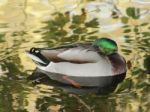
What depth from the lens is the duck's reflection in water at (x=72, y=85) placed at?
12.9 feet

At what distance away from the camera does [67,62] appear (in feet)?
13.3

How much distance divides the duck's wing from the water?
0.17 metres

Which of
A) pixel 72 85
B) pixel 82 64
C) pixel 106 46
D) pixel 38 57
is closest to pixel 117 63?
pixel 106 46

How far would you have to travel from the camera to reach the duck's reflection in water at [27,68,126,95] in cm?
394

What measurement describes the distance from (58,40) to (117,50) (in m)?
0.55

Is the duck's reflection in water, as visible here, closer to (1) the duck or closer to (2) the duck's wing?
(1) the duck

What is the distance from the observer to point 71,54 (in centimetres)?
403

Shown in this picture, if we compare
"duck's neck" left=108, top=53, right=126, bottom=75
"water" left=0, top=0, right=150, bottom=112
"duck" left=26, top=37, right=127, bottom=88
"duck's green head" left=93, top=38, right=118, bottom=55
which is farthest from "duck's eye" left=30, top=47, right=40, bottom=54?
"duck's neck" left=108, top=53, right=126, bottom=75

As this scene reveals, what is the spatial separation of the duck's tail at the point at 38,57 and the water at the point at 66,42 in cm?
8

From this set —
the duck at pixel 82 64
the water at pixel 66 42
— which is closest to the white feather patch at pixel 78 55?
the duck at pixel 82 64

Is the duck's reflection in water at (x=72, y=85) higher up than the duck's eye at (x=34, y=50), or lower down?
lower down

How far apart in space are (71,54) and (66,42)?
0.53m

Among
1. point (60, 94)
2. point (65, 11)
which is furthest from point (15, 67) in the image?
point (65, 11)

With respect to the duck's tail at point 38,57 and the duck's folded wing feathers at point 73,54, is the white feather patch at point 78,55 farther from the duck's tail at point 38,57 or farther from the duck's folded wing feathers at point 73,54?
the duck's tail at point 38,57
